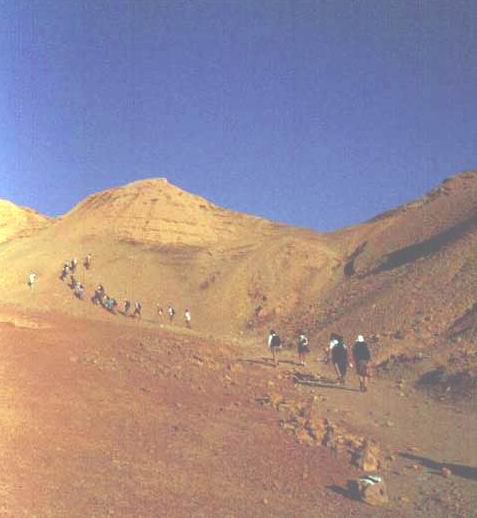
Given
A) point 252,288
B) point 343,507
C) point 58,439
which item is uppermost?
point 252,288

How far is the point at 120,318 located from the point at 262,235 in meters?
29.9

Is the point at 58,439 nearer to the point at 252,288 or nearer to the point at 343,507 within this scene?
the point at 343,507

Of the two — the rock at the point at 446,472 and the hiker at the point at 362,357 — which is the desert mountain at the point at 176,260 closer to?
the hiker at the point at 362,357

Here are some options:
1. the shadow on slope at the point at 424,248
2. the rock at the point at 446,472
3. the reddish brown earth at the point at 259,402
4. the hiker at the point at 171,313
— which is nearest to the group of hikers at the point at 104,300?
the hiker at the point at 171,313

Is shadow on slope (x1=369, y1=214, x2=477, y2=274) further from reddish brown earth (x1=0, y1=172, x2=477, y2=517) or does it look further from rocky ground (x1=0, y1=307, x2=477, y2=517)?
rocky ground (x1=0, y1=307, x2=477, y2=517)

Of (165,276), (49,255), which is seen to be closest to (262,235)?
(165,276)

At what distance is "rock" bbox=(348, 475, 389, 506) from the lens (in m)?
8.80

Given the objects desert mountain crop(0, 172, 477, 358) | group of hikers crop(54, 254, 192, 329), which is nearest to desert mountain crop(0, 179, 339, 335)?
desert mountain crop(0, 172, 477, 358)

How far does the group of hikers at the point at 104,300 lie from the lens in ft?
141

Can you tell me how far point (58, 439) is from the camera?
9.03 metres

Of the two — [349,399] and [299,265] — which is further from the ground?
[299,265]

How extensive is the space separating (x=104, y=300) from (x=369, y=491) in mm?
37214

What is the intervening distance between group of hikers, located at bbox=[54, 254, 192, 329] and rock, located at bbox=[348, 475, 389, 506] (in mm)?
32668

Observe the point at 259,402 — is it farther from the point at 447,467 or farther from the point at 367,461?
the point at 447,467
